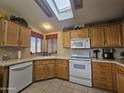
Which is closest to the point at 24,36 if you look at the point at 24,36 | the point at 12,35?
the point at 24,36

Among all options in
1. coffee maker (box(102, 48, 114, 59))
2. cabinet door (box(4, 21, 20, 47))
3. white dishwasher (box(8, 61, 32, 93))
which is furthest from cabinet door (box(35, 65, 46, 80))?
coffee maker (box(102, 48, 114, 59))

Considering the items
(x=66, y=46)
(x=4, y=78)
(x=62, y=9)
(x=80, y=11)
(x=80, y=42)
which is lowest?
(x=4, y=78)

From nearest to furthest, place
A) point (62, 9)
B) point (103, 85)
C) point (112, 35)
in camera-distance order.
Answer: point (103, 85) < point (112, 35) < point (62, 9)

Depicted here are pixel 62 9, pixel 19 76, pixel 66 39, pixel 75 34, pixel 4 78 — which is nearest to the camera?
pixel 4 78

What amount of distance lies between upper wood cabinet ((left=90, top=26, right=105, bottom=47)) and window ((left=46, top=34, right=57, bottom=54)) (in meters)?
1.84

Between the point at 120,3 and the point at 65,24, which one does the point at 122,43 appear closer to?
the point at 120,3

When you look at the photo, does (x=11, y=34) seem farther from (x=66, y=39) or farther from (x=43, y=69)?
(x=66, y=39)

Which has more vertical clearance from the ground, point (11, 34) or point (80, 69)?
point (11, 34)

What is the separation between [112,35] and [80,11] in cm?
132

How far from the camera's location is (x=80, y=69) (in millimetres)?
3025

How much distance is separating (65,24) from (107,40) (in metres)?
1.75

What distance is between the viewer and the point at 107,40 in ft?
9.77

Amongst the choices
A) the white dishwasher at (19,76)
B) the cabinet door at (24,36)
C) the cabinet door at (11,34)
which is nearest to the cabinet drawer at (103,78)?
the white dishwasher at (19,76)

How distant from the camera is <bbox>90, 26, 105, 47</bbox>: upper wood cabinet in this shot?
121 inches
